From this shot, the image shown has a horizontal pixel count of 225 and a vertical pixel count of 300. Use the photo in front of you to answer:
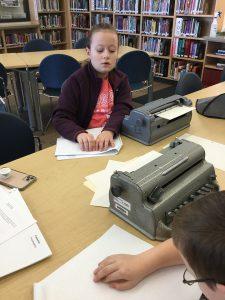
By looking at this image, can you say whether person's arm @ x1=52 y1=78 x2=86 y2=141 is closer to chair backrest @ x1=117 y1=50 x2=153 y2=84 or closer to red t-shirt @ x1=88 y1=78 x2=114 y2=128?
red t-shirt @ x1=88 y1=78 x2=114 y2=128

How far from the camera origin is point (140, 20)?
16.8ft

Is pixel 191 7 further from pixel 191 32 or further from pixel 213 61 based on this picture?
pixel 213 61

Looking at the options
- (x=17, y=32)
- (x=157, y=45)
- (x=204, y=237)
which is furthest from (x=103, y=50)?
(x=17, y=32)

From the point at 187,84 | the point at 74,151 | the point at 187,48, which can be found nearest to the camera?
the point at 74,151

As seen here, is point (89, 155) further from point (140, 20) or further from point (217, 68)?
point (140, 20)

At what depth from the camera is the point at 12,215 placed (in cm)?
91

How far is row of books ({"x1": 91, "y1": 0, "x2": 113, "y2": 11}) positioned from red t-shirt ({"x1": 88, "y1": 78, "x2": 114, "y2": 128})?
4411 millimetres

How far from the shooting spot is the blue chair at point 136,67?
335cm

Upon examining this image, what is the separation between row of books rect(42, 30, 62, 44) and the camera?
19.9 feet

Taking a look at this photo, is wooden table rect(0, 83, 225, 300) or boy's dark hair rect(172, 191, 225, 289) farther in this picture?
wooden table rect(0, 83, 225, 300)

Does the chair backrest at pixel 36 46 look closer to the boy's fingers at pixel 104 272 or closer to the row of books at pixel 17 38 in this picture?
the row of books at pixel 17 38

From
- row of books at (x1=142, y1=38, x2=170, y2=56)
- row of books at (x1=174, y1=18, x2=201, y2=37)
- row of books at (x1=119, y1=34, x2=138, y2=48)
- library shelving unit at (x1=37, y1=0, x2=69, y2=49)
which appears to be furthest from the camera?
library shelving unit at (x1=37, y1=0, x2=69, y2=49)

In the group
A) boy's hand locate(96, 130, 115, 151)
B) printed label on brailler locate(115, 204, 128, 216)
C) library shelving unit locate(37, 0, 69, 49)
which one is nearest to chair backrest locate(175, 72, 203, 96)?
boy's hand locate(96, 130, 115, 151)

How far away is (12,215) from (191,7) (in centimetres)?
448
